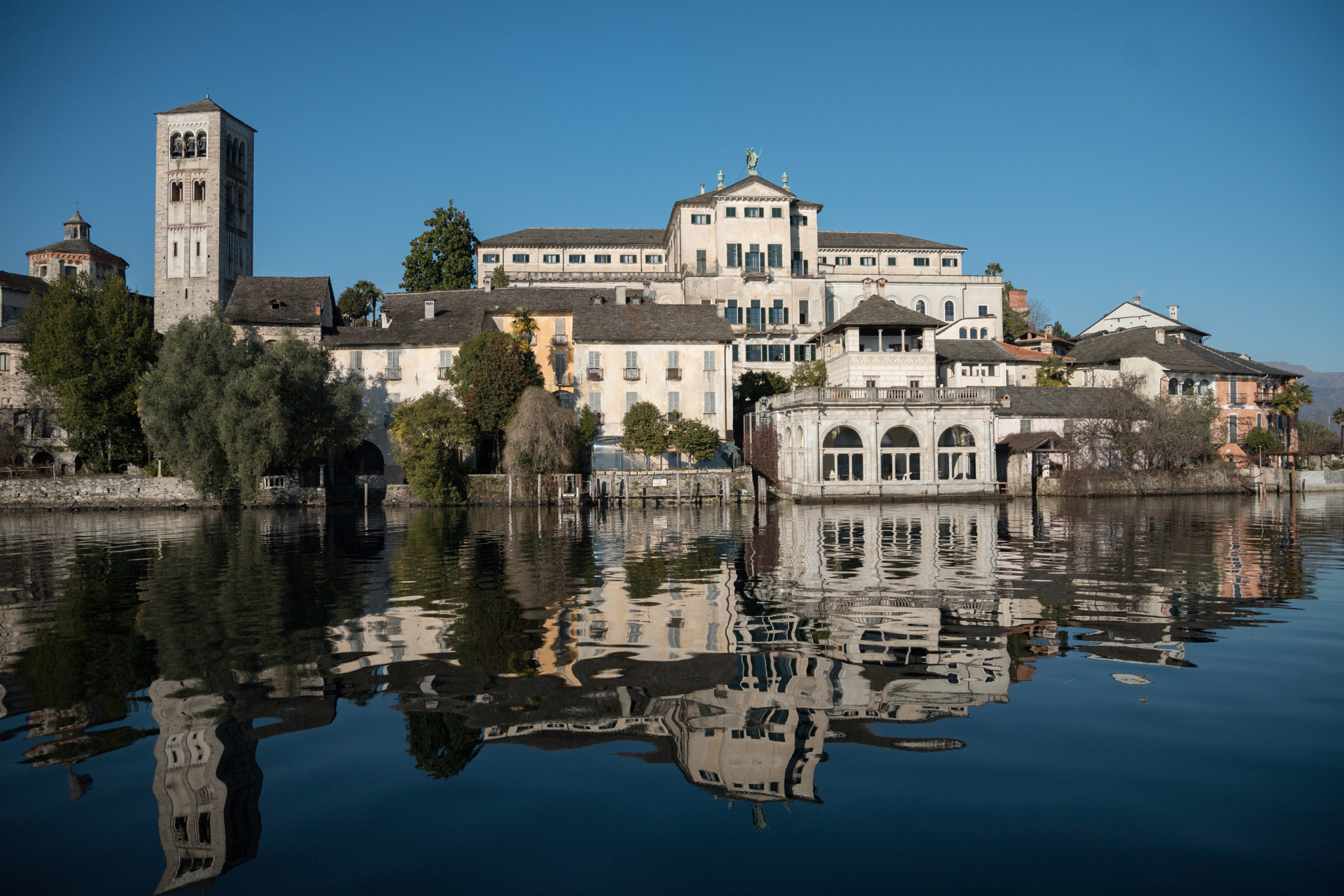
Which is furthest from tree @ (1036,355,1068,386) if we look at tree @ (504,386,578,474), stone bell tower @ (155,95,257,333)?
stone bell tower @ (155,95,257,333)

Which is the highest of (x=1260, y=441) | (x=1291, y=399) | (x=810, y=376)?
(x=810, y=376)

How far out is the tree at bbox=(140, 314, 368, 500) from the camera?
48.9 metres

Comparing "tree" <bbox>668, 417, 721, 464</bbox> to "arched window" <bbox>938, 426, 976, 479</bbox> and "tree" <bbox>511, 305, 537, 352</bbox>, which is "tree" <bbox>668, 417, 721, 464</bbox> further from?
"arched window" <bbox>938, 426, 976, 479</bbox>

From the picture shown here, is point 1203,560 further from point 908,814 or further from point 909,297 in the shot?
point 909,297

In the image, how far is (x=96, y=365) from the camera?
193ft

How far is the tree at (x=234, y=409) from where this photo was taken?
48.9m

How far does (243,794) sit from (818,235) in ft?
261

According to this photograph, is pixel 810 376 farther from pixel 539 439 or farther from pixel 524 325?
pixel 539 439

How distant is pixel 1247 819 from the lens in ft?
20.0

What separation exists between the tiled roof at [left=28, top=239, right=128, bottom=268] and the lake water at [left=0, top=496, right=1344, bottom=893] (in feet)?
296

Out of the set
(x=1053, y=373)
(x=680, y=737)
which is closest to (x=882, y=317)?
(x=1053, y=373)

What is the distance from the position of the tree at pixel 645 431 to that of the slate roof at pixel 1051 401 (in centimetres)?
2244

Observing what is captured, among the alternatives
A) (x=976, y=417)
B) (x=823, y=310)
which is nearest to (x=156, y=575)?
(x=976, y=417)

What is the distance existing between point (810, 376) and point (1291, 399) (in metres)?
39.7
